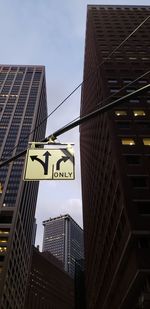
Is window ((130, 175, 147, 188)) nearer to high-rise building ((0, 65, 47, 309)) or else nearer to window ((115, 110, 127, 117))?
window ((115, 110, 127, 117))

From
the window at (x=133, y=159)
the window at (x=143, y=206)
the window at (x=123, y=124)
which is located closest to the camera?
the window at (x=143, y=206)

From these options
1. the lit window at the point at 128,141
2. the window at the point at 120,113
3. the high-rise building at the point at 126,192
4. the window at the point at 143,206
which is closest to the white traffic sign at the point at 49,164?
the high-rise building at the point at 126,192

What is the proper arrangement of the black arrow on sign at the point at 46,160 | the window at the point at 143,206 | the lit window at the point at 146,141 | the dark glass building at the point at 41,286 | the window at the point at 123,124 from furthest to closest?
the dark glass building at the point at 41,286 → the window at the point at 123,124 → the lit window at the point at 146,141 → the window at the point at 143,206 → the black arrow on sign at the point at 46,160

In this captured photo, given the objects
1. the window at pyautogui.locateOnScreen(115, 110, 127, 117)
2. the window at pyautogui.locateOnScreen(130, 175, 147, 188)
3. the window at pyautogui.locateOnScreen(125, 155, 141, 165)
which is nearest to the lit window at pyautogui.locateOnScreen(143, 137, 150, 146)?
the window at pyautogui.locateOnScreen(125, 155, 141, 165)

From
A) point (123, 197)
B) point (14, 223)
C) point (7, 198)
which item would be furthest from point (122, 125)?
point (7, 198)

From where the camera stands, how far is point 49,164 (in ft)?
25.1

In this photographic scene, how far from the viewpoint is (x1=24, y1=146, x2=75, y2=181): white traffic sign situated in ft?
24.5

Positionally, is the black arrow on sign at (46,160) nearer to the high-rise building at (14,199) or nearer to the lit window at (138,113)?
the lit window at (138,113)

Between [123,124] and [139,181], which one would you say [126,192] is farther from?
[123,124]

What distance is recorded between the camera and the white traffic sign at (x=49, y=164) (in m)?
7.46

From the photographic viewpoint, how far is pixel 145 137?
149 ft

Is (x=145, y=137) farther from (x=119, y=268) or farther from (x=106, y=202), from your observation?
(x=119, y=268)

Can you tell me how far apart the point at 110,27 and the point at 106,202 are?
208 feet

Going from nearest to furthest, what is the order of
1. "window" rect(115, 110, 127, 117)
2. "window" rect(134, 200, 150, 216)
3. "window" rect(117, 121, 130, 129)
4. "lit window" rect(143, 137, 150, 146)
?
"window" rect(134, 200, 150, 216) < "lit window" rect(143, 137, 150, 146) < "window" rect(117, 121, 130, 129) < "window" rect(115, 110, 127, 117)
